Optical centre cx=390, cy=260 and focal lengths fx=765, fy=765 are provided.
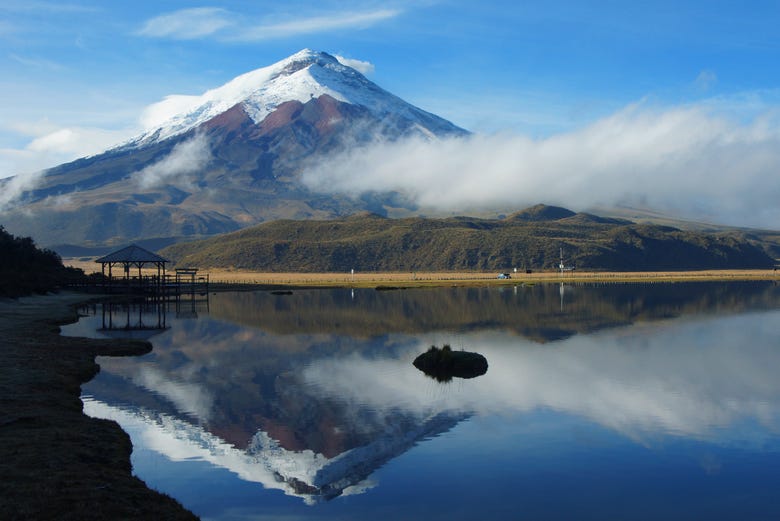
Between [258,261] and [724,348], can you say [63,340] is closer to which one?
[724,348]

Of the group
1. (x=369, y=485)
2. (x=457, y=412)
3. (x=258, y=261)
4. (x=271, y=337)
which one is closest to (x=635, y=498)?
(x=369, y=485)

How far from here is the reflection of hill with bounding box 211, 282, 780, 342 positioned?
46.9 m

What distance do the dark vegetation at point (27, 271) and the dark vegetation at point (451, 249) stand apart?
2901 inches

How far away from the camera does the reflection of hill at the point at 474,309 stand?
46906mm

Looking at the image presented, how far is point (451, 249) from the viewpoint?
166000mm

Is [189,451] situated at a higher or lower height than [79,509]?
lower

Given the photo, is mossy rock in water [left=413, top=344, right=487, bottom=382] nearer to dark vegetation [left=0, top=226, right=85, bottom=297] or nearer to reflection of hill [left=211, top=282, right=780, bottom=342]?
reflection of hill [left=211, top=282, right=780, bottom=342]

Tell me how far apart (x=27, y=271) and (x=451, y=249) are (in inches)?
4235

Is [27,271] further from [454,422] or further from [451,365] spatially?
[454,422]

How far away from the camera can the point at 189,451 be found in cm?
1788

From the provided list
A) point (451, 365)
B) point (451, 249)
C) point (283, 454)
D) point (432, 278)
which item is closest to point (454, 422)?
point (283, 454)

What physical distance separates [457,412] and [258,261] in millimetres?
140918

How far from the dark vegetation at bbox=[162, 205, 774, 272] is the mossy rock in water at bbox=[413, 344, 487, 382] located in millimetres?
123506

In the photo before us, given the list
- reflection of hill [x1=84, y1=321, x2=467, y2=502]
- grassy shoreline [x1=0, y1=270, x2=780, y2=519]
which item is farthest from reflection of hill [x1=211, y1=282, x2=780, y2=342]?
grassy shoreline [x1=0, y1=270, x2=780, y2=519]
